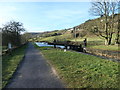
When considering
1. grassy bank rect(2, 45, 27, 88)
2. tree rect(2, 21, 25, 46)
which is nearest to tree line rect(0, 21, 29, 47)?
tree rect(2, 21, 25, 46)

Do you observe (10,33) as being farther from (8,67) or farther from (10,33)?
(8,67)

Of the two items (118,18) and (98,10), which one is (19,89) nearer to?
(118,18)

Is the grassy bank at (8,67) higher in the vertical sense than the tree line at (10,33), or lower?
lower

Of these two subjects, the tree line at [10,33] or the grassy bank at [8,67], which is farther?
the tree line at [10,33]

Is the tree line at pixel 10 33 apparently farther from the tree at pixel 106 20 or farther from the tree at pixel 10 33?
the tree at pixel 106 20

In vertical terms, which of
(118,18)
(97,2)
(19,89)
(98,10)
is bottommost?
(19,89)

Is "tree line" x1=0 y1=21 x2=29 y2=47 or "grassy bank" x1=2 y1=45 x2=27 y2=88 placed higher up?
"tree line" x1=0 y1=21 x2=29 y2=47

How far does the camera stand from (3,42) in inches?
1208

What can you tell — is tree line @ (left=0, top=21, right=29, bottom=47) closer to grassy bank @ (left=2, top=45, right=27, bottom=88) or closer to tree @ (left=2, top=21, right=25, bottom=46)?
tree @ (left=2, top=21, right=25, bottom=46)

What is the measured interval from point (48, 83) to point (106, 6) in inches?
1064

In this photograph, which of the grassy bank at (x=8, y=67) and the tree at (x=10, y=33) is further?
the tree at (x=10, y=33)

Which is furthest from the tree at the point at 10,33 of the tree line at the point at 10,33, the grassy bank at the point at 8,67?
the grassy bank at the point at 8,67

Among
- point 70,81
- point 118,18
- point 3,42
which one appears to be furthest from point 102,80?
point 3,42

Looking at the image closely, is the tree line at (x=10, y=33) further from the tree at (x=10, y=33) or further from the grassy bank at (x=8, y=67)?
the grassy bank at (x=8, y=67)
